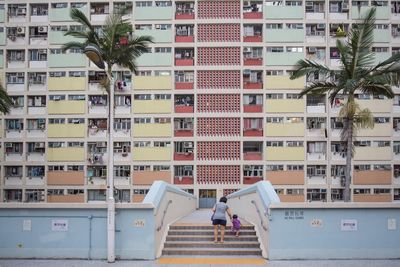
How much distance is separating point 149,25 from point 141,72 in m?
4.00

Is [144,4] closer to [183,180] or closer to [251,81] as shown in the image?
[251,81]

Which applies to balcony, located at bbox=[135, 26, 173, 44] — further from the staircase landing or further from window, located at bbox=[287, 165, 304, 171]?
the staircase landing

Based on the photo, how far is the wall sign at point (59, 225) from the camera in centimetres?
1391

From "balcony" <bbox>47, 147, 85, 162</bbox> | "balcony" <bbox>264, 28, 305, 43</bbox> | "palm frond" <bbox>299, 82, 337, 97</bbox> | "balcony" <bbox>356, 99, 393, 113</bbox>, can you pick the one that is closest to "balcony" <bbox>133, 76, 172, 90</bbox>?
"balcony" <bbox>47, 147, 85, 162</bbox>

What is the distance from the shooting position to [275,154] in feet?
136

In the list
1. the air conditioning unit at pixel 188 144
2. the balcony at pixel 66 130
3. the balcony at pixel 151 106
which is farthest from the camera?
the balcony at pixel 66 130

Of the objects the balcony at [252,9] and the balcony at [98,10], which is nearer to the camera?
the balcony at [252,9]

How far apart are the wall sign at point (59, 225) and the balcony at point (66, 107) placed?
1152 inches

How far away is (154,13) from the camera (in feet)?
139

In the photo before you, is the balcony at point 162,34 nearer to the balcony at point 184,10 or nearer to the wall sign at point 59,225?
the balcony at point 184,10

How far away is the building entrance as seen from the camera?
135ft

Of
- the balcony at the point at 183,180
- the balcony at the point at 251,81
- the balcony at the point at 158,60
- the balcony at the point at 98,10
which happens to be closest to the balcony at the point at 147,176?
the balcony at the point at 183,180

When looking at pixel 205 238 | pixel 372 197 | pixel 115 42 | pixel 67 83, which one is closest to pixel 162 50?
pixel 67 83

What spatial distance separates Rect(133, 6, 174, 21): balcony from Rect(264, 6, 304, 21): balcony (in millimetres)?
8030
